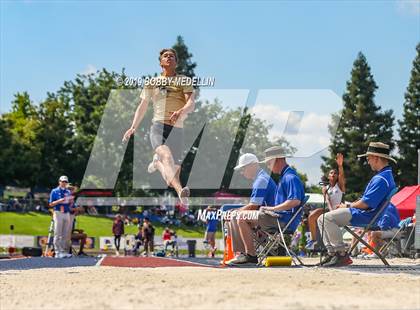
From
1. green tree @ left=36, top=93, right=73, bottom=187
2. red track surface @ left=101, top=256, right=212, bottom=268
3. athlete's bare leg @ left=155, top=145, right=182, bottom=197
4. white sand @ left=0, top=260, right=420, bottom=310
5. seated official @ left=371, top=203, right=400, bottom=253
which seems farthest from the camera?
green tree @ left=36, top=93, right=73, bottom=187

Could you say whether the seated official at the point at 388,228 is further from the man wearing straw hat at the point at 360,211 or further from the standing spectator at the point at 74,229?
the standing spectator at the point at 74,229

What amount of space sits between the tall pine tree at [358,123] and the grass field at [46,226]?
19926mm

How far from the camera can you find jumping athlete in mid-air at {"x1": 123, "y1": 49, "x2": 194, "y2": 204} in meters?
10.3

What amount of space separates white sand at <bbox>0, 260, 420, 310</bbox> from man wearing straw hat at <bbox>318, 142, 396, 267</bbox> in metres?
1.73

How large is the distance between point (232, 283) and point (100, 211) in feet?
199

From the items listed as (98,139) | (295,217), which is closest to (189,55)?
(98,139)

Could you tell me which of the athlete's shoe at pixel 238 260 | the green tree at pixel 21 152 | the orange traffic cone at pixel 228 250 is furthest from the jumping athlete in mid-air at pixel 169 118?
the green tree at pixel 21 152

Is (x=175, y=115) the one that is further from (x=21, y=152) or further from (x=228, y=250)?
(x=21, y=152)

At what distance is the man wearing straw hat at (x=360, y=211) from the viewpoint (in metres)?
9.81

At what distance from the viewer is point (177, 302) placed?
593 centimetres

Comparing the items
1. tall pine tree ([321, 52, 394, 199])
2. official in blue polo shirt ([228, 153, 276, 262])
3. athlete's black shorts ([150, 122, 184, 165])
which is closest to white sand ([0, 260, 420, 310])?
official in blue polo shirt ([228, 153, 276, 262])

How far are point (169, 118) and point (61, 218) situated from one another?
6.67 meters

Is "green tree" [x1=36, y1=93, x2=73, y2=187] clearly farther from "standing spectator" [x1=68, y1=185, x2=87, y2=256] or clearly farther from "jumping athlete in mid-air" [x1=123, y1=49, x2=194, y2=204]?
"jumping athlete in mid-air" [x1=123, y1=49, x2=194, y2=204]

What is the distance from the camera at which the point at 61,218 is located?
16.2 meters
